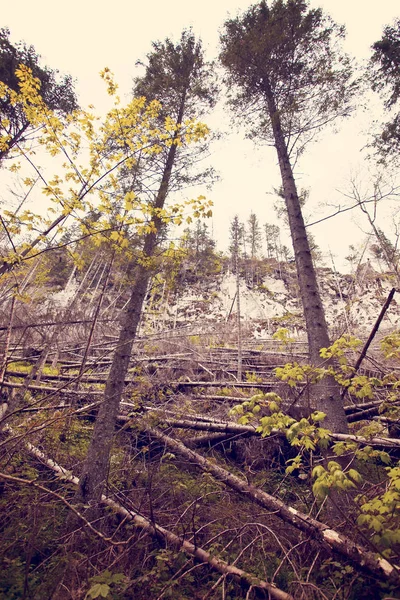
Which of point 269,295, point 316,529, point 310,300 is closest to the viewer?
point 316,529

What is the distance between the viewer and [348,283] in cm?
4238

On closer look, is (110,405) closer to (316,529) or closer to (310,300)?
(316,529)

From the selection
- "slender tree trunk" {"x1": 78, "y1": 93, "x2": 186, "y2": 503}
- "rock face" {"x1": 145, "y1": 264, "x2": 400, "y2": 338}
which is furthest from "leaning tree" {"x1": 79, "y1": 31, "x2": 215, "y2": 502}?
"rock face" {"x1": 145, "y1": 264, "x2": 400, "y2": 338}

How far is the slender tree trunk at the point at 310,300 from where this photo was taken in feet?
14.2

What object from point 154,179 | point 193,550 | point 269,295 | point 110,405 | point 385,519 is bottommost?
Result: point 193,550

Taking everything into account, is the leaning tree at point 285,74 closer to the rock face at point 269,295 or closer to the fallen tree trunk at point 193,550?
the fallen tree trunk at point 193,550

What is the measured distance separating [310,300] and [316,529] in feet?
11.3

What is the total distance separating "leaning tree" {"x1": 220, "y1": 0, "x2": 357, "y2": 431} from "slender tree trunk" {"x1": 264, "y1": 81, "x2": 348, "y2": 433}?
0.03 metres

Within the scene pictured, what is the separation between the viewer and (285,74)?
7.60 metres

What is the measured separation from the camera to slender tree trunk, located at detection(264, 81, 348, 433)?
4.33 meters

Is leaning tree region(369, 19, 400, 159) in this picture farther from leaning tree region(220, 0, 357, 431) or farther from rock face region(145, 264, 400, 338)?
rock face region(145, 264, 400, 338)

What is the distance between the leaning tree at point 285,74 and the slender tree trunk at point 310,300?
30 mm

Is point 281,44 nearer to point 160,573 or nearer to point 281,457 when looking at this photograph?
point 281,457

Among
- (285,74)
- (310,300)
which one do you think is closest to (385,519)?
(310,300)
